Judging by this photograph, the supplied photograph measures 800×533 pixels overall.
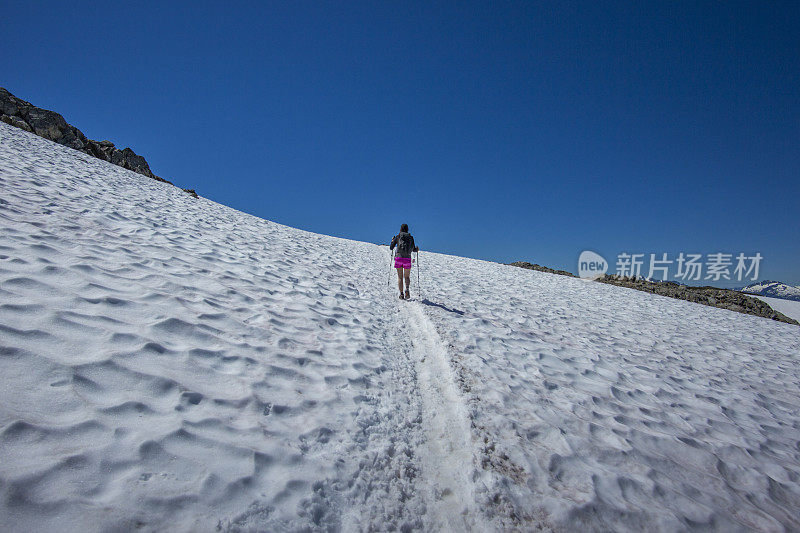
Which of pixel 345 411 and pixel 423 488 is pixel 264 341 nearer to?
pixel 345 411

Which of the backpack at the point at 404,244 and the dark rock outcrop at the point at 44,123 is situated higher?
the dark rock outcrop at the point at 44,123

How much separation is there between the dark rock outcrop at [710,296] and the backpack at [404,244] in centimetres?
2343

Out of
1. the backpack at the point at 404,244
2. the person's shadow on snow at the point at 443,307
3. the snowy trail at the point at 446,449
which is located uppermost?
the backpack at the point at 404,244

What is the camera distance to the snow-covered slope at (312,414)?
7.42ft

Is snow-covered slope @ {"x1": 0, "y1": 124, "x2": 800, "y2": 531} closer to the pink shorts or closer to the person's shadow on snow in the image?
the person's shadow on snow

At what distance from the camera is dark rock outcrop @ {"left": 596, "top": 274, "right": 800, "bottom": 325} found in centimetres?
2023

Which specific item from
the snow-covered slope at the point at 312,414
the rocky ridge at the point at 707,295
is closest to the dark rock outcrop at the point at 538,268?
the rocky ridge at the point at 707,295

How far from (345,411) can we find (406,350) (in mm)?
2596

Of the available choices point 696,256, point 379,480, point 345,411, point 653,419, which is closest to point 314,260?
point 345,411

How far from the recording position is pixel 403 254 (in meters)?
10.3

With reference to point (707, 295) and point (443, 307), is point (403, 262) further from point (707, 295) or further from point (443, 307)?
point (707, 295)

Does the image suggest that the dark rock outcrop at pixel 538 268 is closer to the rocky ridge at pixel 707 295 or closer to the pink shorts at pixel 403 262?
the rocky ridge at pixel 707 295

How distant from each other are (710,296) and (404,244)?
2712 centimetres

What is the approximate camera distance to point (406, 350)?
6.17 meters
